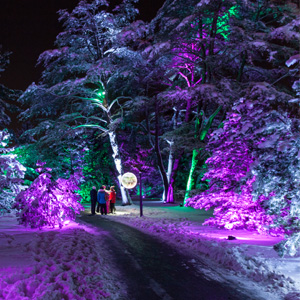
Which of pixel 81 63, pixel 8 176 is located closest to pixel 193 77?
pixel 81 63

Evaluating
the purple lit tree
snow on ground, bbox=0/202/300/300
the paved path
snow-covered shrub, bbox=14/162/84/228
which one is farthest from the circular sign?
the paved path

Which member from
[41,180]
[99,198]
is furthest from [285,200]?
[99,198]

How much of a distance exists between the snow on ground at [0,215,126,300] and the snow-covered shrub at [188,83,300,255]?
3.28 m

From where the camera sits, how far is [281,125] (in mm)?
5863

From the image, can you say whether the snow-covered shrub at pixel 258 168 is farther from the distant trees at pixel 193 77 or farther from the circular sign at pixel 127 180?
the circular sign at pixel 127 180

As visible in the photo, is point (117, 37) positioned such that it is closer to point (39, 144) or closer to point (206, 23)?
point (206, 23)

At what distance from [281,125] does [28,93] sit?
19.4 metres

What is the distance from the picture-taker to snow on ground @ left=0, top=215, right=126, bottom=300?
14.7ft

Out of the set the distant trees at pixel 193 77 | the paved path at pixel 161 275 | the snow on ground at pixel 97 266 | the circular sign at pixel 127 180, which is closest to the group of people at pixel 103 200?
the distant trees at pixel 193 77

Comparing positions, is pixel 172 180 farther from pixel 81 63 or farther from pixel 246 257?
pixel 246 257

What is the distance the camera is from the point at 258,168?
5969 mm

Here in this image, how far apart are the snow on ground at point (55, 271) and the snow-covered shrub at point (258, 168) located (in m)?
3.28

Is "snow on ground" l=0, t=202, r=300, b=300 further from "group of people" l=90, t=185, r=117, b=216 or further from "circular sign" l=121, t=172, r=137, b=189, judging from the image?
"circular sign" l=121, t=172, r=137, b=189

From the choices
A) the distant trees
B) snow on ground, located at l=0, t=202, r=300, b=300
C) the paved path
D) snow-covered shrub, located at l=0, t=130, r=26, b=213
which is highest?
the distant trees
